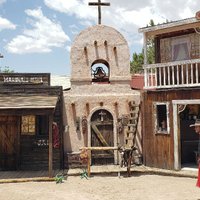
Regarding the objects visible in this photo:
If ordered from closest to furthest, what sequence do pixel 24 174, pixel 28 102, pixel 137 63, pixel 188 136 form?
pixel 28 102 → pixel 24 174 → pixel 188 136 → pixel 137 63

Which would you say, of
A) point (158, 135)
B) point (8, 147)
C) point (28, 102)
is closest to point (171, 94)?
point (158, 135)

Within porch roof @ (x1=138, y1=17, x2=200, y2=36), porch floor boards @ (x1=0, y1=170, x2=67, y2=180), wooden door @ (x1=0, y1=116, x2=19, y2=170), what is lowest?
porch floor boards @ (x1=0, y1=170, x2=67, y2=180)

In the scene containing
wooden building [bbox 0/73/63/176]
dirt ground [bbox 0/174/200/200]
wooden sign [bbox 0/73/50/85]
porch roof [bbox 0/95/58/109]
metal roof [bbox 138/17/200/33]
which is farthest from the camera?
wooden sign [bbox 0/73/50/85]

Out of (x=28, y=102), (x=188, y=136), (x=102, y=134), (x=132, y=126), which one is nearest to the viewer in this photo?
(x=28, y=102)

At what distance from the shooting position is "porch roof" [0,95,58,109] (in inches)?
522

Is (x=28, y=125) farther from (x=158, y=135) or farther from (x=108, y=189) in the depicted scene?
(x=158, y=135)

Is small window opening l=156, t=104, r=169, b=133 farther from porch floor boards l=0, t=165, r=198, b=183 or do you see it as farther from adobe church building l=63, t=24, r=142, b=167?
porch floor boards l=0, t=165, r=198, b=183

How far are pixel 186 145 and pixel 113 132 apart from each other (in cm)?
365

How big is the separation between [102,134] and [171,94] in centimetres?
378

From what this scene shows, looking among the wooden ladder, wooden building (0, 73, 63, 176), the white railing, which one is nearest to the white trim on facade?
the white railing

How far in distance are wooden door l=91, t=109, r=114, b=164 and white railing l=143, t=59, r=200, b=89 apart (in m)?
2.43

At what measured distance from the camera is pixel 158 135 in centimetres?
1455

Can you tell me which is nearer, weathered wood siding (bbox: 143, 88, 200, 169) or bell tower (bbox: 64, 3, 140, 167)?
weathered wood siding (bbox: 143, 88, 200, 169)

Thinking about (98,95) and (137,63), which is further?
(137,63)
